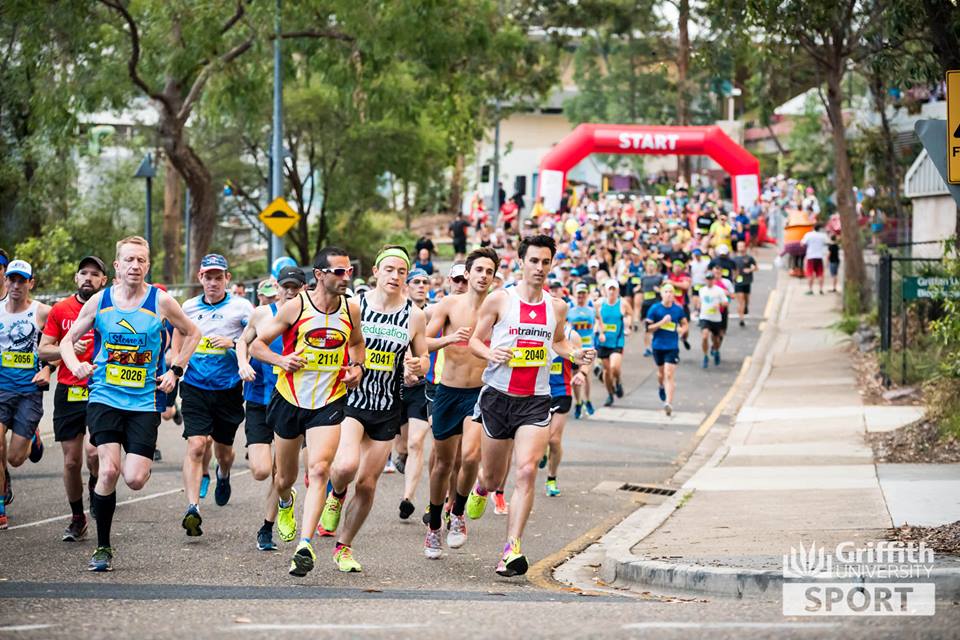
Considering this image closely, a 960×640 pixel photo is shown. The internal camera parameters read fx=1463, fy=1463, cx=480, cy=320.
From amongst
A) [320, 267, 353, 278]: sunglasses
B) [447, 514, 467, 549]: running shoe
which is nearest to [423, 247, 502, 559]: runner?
[447, 514, 467, 549]: running shoe

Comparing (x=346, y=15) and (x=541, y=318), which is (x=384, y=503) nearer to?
(x=541, y=318)

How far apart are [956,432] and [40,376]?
31.5ft

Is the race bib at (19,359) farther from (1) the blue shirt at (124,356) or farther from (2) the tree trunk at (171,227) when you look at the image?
(2) the tree trunk at (171,227)

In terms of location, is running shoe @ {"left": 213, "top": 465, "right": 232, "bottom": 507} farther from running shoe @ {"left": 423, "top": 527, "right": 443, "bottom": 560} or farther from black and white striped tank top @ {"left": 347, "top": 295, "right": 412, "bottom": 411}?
black and white striped tank top @ {"left": 347, "top": 295, "right": 412, "bottom": 411}

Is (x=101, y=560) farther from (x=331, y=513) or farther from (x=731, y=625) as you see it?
(x=731, y=625)

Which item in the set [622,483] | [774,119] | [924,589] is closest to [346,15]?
[622,483]

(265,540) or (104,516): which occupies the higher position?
(104,516)

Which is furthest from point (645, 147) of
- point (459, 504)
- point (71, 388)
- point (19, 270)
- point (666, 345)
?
point (71, 388)

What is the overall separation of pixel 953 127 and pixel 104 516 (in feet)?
20.0

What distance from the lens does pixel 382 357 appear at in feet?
32.8

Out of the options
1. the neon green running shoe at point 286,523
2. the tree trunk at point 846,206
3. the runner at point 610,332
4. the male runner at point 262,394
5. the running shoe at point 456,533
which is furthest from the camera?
the tree trunk at point 846,206

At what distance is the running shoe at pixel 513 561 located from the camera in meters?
9.72

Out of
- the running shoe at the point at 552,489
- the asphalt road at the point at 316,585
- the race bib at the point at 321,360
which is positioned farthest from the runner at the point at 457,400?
the running shoe at the point at 552,489

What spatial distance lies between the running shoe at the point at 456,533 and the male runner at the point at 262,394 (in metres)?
1.32
